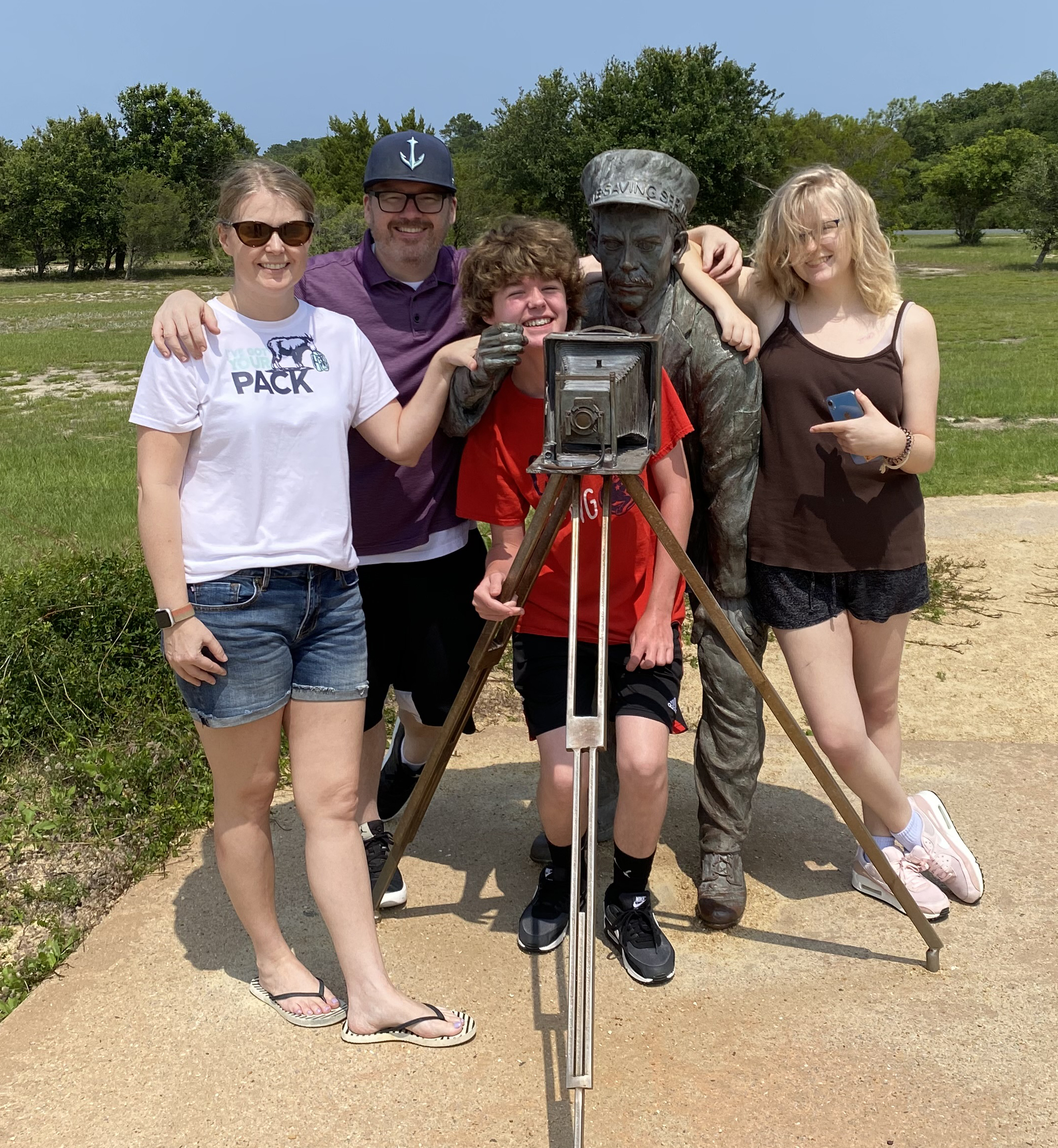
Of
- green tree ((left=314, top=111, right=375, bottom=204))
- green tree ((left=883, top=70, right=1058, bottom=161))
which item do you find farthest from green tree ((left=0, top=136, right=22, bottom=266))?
green tree ((left=883, top=70, right=1058, bottom=161))

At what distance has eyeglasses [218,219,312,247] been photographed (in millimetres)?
2789

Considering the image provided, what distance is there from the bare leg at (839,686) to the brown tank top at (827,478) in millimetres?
207

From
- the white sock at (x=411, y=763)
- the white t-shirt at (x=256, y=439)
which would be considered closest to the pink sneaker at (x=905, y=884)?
the white sock at (x=411, y=763)

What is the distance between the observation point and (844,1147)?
2691 millimetres

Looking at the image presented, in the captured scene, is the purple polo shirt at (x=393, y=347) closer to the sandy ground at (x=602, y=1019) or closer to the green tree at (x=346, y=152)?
the sandy ground at (x=602, y=1019)

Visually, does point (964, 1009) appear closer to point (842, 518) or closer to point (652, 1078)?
point (652, 1078)

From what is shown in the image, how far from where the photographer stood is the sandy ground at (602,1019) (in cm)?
279

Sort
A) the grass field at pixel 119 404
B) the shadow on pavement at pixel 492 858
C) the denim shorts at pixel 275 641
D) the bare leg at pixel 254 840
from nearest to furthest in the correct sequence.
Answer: the denim shorts at pixel 275 641 → the bare leg at pixel 254 840 → the shadow on pavement at pixel 492 858 → the grass field at pixel 119 404

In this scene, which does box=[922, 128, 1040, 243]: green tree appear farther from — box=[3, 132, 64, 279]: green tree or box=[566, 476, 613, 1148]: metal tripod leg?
box=[566, 476, 613, 1148]: metal tripod leg

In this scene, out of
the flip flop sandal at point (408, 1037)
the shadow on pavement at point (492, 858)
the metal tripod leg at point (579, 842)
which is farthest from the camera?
the shadow on pavement at point (492, 858)

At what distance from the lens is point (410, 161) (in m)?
3.22

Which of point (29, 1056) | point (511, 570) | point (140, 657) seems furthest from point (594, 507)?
point (140, 657)

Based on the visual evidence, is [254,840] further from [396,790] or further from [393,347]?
[393,347]

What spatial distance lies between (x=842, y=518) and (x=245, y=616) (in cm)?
169
